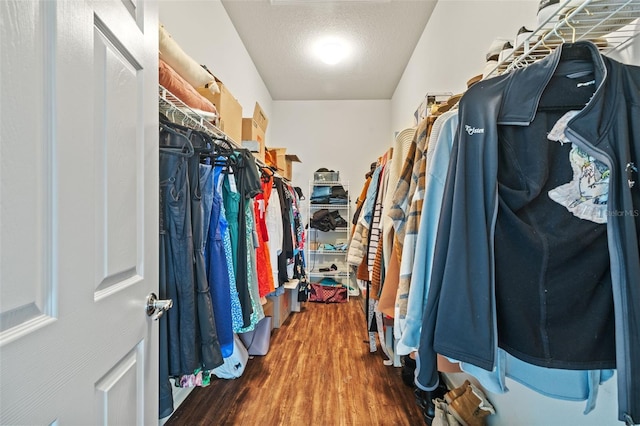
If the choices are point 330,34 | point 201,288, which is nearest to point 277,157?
point 330,34

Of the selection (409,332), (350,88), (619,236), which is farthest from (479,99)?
(350,88)

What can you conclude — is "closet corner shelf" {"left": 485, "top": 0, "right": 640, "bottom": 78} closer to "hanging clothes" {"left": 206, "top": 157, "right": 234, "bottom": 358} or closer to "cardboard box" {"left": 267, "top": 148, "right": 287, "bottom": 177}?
"hanging clothes" {"left": 206, "top": 157, "right": 234, "bottom": 358}

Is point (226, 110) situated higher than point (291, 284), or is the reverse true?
point (226, 110)

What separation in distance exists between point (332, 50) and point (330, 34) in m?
0.20

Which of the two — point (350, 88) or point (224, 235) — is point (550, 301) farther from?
point (350, 88)

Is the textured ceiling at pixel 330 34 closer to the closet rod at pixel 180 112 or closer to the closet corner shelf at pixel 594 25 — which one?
the closet rod at pixel 180 112

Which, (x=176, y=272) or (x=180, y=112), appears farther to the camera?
(x=180, y=112)

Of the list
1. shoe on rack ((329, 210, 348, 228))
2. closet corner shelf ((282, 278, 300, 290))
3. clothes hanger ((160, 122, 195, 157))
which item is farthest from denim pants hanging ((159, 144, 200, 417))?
shoe on rack ((329, 210, 348, 228))

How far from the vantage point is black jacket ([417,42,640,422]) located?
0.56 meters

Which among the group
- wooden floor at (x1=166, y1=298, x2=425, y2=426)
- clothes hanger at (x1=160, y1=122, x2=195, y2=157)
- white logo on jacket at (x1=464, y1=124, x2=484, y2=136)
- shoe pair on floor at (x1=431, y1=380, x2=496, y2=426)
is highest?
clothes hanger at (x1=160, y1=122, x2=195, y2=157)

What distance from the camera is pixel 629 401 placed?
53 centimetres

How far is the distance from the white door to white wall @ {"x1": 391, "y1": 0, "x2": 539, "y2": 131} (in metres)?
1.53

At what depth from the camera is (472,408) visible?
1.27 meters

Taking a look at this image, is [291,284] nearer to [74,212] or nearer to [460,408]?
[460,408]
